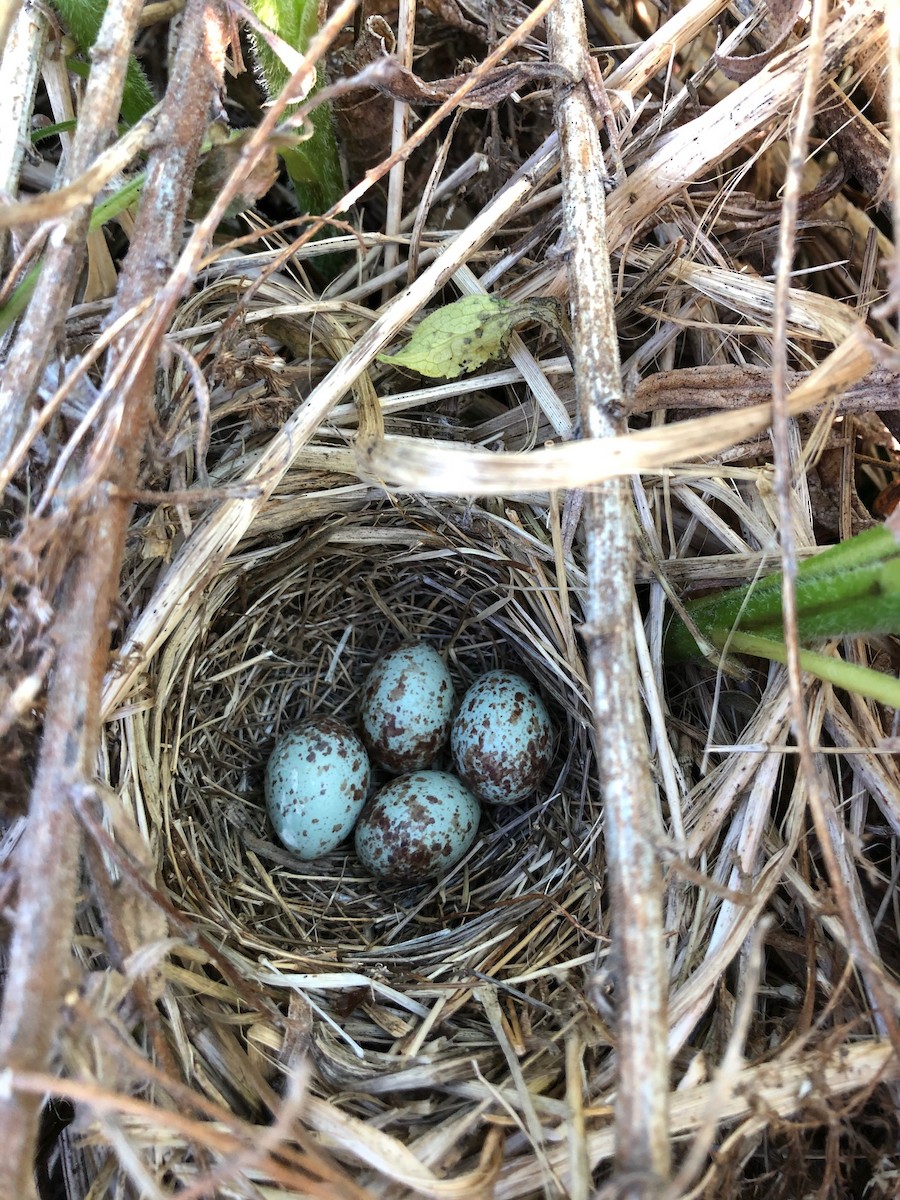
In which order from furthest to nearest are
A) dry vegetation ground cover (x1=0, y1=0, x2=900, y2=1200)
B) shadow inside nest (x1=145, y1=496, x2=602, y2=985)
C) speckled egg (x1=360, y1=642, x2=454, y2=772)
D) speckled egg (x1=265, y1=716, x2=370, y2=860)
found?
speckled egg (x1=360, y1=642, x2=454, y2=772) → speckled egg (x1=265, y1=716, x2=370, y2=860) → shadow inside nest (x1=145, y1=496, x2=602, y2=985) → dry vegetation ground cover (x1=0, y1=0, x2=900, y2=1200)

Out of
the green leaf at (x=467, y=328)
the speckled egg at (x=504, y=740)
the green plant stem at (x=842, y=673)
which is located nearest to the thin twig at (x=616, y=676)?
the green leaf at (x=467, y=328)

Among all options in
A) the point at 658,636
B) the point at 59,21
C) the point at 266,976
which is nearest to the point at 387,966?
the point at 266,976

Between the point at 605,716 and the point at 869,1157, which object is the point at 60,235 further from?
the point at 869,1157

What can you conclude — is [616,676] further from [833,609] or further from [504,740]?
[504,740]

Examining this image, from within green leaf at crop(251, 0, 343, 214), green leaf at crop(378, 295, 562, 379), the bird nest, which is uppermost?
green leaf at crop(251, 0, 343, 214)

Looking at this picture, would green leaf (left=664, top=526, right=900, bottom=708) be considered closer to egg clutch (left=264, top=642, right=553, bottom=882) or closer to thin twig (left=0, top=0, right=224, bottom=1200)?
egg clutch (left=264, top=642, right=553, bottom=882)

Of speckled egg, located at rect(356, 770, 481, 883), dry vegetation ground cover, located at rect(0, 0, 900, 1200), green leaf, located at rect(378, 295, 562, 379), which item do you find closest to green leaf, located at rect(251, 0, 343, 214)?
dry vegetation ground cover, located at rect(0, 0, 900, 1200)

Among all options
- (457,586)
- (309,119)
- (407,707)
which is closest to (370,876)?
(407,707)
